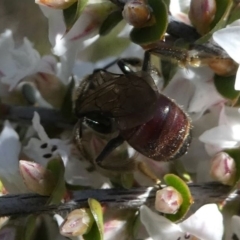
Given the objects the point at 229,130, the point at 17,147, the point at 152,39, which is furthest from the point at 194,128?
the point at 17,147

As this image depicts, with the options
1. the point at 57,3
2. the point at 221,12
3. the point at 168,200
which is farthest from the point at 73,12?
the point at 168,200

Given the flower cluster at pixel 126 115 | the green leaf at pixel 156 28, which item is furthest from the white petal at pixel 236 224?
the green leaf at pixel 156 28

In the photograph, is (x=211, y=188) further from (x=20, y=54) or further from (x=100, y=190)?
(x=20, y=54)

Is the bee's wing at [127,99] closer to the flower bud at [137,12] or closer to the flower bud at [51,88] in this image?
the flower bud at [137,12]

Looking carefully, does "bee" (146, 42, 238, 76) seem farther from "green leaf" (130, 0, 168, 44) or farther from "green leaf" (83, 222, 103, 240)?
"green leaf" (83, 222, 103, 240)

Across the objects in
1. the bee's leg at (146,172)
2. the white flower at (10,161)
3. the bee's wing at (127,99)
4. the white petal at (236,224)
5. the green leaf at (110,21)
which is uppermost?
the green leaf at (110,21)

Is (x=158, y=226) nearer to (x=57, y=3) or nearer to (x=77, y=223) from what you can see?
(x=77, y=223)

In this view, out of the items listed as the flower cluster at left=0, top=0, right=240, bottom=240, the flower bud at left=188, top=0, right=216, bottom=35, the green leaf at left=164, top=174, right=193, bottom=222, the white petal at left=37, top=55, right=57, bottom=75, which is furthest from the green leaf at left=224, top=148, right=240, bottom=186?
the white petal at left=37, top=55, right=57, bottom=75
